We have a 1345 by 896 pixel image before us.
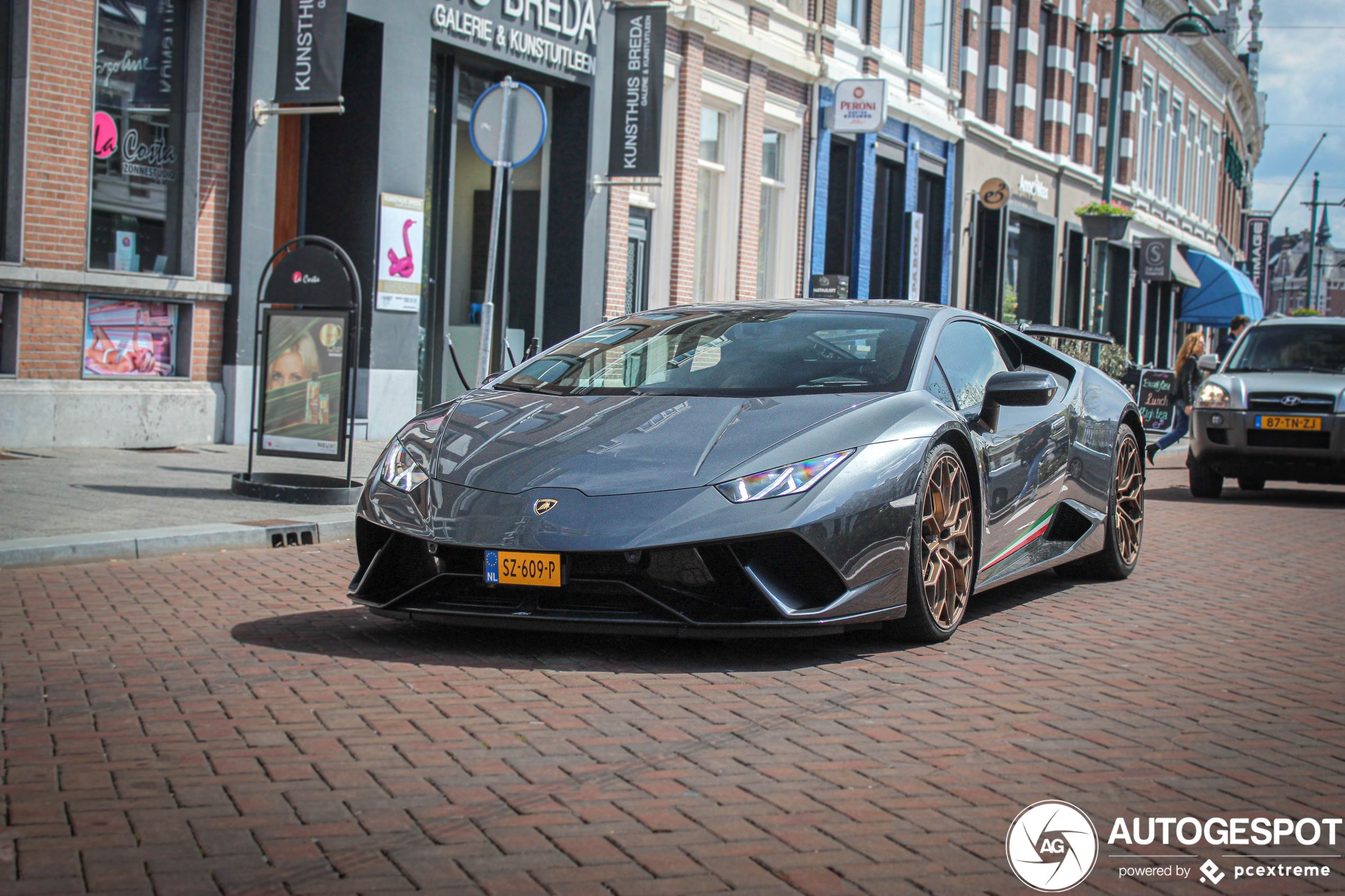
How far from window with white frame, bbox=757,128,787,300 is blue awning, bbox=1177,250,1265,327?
84.4ft

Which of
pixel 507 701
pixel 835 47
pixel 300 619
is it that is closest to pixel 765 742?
pixel 507 701

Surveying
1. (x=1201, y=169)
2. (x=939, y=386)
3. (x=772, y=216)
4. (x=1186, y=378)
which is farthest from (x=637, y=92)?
(x=1201, y=169)

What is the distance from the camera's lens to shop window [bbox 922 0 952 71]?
27.6m

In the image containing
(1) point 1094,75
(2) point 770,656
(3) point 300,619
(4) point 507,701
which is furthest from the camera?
(1) point 1094,75

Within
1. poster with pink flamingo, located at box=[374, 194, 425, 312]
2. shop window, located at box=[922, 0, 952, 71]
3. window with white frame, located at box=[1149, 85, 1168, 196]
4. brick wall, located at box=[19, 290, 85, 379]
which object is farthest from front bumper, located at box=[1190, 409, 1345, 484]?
window with white frame, located at box=[1149, 85, 1168, 196]

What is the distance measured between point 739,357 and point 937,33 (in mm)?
23757

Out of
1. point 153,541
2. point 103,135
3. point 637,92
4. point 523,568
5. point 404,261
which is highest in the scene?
point 637,92

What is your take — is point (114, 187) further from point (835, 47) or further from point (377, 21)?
point (835, 47)

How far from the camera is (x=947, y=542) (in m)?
5.66

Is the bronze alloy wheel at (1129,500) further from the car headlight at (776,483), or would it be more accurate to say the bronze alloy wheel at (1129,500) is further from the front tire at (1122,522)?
the car headlight at (776,483)

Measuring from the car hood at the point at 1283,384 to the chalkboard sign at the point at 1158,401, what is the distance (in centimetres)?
755

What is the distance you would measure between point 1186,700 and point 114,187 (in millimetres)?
10282

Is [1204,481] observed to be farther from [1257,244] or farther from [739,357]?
[1257,244]

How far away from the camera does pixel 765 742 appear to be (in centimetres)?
411
